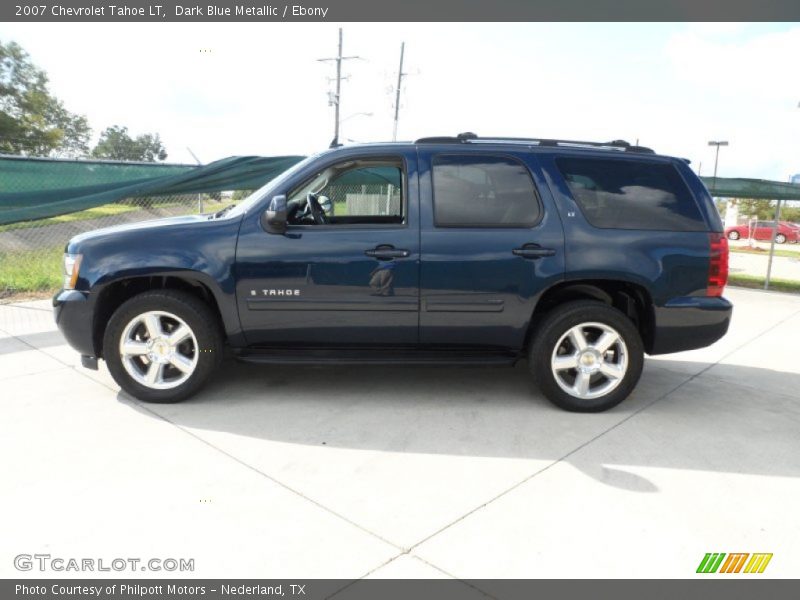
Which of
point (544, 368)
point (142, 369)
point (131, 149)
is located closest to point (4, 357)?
point (142, 369)

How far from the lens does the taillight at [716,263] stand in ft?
12.9

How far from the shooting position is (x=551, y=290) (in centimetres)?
403

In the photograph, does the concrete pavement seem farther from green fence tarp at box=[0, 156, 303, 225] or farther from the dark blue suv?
green fence tarp at box=[0, 156, 303, 225]

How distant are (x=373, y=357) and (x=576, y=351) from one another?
4.72 feet

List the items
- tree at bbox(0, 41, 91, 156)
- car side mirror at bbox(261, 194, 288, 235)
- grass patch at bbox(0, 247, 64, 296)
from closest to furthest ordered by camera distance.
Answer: car side mirror at bbox(261, 194, 288, 235) → grass patch at bbox(0, 247, 64, 296) → tree at bbox(0, 41, 91, 156)

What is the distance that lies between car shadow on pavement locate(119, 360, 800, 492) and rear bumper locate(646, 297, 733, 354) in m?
0.54

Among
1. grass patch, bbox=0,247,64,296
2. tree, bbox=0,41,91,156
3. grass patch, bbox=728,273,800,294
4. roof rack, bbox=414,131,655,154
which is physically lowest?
grass patch, bbox=0,247,64,296

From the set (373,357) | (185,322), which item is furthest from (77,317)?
(373,357)

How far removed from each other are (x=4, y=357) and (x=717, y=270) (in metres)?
5.89

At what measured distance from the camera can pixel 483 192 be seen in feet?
13.0

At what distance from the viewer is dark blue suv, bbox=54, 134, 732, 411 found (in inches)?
151

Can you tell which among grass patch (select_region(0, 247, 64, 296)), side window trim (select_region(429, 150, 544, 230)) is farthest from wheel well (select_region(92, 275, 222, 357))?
grass patch (select_region(0, 247, 64, 296))

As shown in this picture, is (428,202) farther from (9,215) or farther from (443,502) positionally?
(9,215)

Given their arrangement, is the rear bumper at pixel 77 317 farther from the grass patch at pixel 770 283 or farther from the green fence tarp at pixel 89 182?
the grass patch at pixel 770 283
